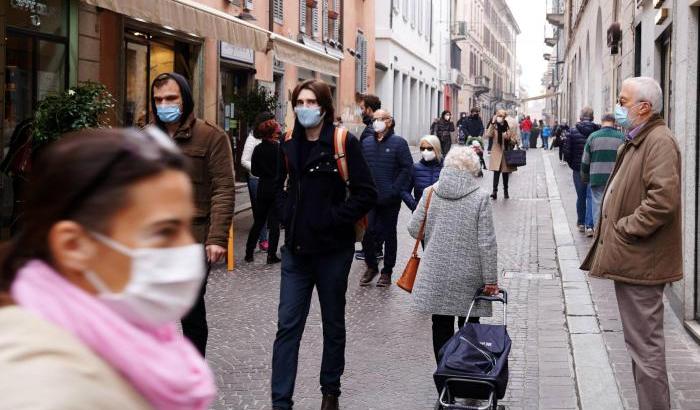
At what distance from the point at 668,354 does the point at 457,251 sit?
201 cm

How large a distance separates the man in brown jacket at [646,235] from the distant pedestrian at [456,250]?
2.73 ft

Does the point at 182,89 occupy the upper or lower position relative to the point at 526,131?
lower

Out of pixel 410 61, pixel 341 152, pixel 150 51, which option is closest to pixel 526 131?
pixel 410 61

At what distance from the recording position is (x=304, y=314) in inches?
215

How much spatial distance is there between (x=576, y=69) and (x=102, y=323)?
121ft

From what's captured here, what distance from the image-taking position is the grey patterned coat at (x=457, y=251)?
A: 19.1 feet

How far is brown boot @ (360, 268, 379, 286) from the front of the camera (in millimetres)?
10047

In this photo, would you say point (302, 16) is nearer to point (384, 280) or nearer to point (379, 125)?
point (379, 125)

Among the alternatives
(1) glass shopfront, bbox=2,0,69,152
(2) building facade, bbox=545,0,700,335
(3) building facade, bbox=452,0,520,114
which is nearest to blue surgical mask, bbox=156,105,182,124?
(2) building facade, bbox=545,0,700,335

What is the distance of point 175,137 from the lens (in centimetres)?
534

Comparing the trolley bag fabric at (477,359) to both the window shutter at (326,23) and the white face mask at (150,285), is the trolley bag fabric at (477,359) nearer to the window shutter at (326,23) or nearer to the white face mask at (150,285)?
the white face mask at (150,285)

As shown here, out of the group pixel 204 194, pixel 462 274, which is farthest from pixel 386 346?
pixel 204 194

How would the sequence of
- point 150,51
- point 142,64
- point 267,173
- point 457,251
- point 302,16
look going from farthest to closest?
point 302,16 → point 150,51 → point 142,64 → point 267,173 → point 457,251

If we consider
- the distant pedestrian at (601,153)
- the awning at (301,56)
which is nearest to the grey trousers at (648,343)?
the distant pedestrian at (601,153)
